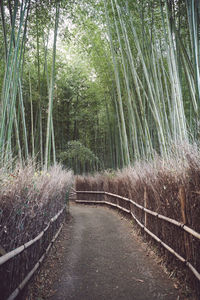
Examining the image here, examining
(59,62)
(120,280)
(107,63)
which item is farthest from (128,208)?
(59,62)

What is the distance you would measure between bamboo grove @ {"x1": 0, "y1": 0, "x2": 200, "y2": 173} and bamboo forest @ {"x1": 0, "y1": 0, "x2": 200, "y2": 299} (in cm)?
3

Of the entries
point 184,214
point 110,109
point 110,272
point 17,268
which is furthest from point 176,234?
point 110,109

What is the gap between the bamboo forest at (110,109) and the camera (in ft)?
6.06

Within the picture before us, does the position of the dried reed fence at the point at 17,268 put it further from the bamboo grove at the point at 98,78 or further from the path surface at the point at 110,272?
the bamboo grove at the point at 98,78

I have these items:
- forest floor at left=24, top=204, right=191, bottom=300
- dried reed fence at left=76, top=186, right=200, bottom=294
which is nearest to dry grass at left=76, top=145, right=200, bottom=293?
dried reed fence at left=76, top=186, right=200, bottom=294

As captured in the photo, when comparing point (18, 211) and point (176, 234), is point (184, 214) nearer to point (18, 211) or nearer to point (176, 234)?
point (176, 234)

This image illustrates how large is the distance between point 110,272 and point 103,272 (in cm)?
7

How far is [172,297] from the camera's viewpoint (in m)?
1.71

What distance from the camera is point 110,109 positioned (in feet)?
28.9

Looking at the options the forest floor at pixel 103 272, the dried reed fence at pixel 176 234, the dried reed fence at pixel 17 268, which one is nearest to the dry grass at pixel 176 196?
the dried reed fence at pixel 176 234

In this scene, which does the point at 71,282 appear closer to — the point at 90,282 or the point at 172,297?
the point at 90,282

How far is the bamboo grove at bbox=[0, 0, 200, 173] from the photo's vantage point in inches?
114

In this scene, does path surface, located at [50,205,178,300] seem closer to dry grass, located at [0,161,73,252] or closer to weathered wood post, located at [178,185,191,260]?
weathered wood post, located at [178,185,191,260]

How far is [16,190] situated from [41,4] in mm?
3631
